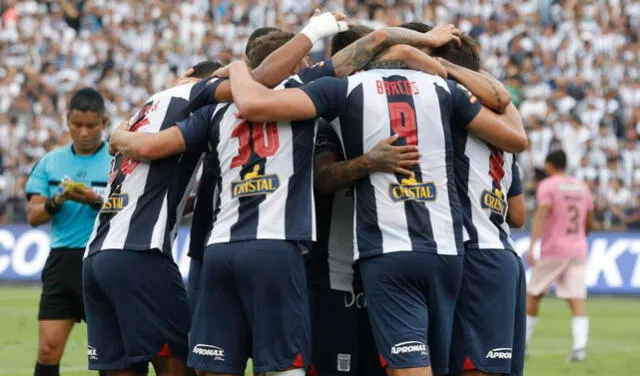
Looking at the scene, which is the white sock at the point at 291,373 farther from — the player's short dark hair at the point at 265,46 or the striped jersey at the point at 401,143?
the player's short dark hair at the point at 265,46

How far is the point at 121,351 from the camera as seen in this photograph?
7.85 meters

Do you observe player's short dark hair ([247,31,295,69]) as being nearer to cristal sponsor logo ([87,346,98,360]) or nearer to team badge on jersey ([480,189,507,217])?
team badge on jersey ([480,189,507,217])

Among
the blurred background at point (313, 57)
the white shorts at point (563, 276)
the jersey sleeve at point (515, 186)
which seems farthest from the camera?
the blurred background at point (313, 57)

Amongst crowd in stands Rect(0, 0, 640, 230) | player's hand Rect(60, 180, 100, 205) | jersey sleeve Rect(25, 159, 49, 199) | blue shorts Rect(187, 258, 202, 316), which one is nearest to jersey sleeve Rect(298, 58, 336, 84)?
blue shorts Rect(187, 258, 202, 316)

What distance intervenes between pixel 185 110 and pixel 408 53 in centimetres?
143

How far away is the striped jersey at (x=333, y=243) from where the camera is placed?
7781mm

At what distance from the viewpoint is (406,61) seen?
24.3ft

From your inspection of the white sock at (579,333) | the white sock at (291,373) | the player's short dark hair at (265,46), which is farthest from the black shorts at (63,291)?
the white sock at (579,333)

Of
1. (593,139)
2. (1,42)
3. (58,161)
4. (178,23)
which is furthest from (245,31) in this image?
(58,161)

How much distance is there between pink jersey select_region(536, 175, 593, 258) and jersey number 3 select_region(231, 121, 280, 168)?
8.34 metres

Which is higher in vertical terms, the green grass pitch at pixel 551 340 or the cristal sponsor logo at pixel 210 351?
the cristal sponsor logo at pixel 210 351

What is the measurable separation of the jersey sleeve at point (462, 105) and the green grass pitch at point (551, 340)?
5898 mm

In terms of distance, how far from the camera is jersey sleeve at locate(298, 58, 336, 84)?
741 cm

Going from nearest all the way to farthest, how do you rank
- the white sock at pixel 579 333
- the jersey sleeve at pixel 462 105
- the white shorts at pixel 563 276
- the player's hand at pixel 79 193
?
the jersey sleeve at pixel 462 105 → the player's hand at pixel 79 193 → the white sock at pixel 579 333 → the white shorts at pixel 563 276
